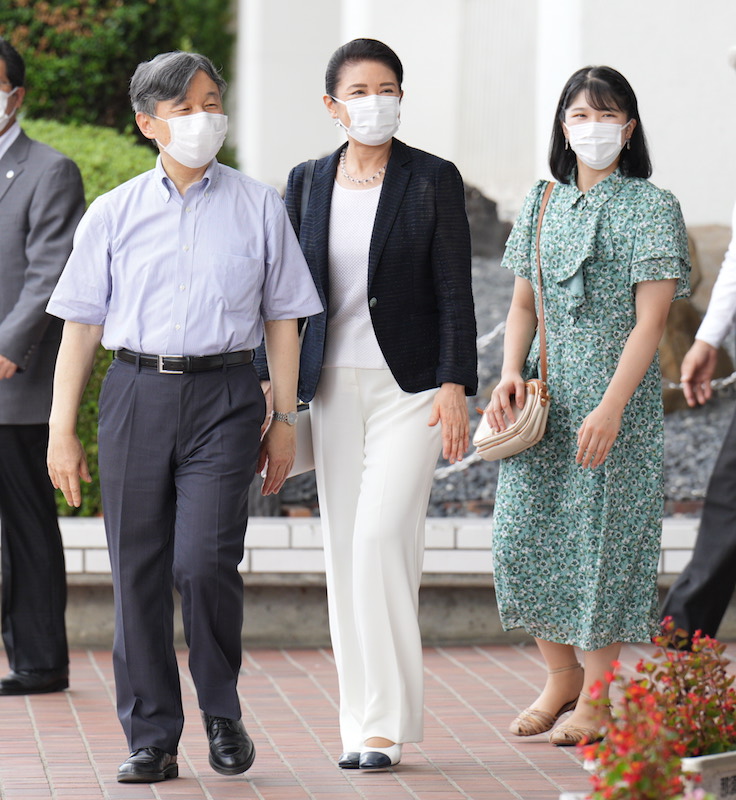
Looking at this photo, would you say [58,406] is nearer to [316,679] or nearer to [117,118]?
[316,679]

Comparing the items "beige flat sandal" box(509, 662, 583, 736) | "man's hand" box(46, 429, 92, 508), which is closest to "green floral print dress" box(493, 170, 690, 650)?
"beige flat sandal" box(509, 662, 583, 736)

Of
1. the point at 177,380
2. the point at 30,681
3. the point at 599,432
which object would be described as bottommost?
the point at 30,681

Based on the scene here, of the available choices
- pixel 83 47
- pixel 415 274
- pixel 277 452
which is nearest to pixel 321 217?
pixel 415 274

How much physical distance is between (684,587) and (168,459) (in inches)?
88.2

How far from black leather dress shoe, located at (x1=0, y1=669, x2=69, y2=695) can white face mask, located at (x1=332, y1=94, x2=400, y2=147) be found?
2.24m

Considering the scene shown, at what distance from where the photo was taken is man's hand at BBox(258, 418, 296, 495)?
13.6 feet

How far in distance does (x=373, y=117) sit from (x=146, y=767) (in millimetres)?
1904

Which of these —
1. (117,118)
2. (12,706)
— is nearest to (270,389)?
(12,706)

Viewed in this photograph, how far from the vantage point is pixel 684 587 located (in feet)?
17.5

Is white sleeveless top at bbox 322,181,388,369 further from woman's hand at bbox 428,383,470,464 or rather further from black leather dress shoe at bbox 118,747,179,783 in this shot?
black leather dress shoe at bbox 118,747,179,783

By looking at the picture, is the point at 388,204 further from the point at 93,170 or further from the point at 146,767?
the point at 93,170

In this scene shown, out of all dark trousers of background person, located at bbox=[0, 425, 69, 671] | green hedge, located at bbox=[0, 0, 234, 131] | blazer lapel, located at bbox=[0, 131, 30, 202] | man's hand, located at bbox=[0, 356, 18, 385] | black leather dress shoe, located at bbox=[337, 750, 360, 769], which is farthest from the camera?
green hedge, located at bbox=[0, 0, 234, 131]

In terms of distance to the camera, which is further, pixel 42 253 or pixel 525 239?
pixel 42 253

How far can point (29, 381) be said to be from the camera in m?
4.98
